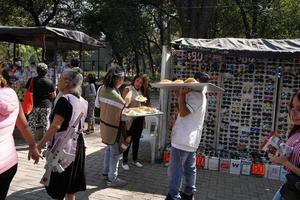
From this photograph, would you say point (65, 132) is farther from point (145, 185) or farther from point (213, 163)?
point (213, 163)

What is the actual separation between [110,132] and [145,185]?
3.42 feet

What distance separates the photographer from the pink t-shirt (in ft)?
10.2

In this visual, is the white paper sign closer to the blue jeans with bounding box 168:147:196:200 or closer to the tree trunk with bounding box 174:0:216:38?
the blue jeans with bounding box 168:147:196:200

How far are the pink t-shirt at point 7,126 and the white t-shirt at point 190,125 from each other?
226 cm

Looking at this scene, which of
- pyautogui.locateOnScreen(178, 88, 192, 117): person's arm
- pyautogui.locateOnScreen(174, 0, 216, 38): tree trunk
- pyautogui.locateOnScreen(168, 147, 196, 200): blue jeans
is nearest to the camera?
pyautogui.locateOnScreen(178, 88, 192, 117): person's arm

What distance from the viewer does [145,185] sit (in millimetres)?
6156

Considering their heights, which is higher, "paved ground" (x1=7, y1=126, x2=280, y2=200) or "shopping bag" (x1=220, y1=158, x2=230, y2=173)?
"shopping bag" (x1=220, y1=158, x2=230, y2=173)

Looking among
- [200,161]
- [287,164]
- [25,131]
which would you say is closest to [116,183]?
[200,161]

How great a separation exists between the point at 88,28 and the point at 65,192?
79.0 feet

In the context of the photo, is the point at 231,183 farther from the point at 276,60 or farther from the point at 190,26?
the point at 190,26

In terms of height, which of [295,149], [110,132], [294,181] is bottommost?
[110,132]

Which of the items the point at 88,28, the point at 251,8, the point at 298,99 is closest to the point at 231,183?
the point at 298,99

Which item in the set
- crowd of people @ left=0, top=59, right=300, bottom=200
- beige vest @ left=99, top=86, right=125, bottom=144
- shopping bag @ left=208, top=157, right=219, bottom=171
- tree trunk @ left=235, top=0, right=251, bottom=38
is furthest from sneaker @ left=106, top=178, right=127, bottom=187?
tree trunk @ left=235, top=0, right=251, bottom=38

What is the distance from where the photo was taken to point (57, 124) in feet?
13.4
